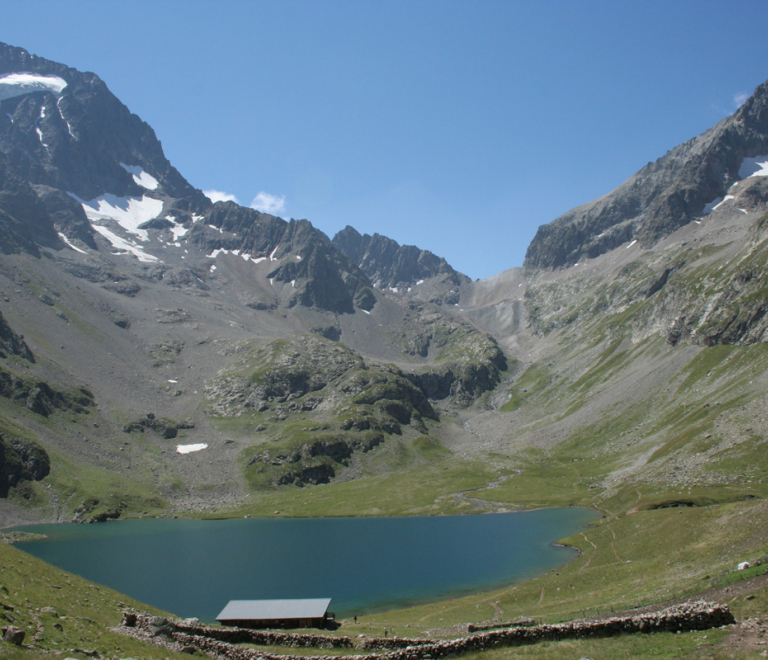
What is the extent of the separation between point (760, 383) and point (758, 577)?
402 feet

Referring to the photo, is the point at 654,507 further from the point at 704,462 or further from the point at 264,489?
the point at 264,489

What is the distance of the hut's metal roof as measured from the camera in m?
44.4

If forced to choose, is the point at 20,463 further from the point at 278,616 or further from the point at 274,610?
the point at 278,616

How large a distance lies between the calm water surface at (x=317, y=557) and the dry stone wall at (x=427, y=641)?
28.6m

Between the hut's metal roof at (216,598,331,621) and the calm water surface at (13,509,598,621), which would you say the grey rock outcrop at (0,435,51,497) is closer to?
the calm water surface at (13,509,598,621)

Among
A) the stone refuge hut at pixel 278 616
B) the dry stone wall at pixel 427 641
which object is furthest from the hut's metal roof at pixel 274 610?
A: the dry stone wall at pixel 427 641

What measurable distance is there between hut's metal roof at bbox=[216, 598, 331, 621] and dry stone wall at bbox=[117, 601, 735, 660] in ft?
29.3

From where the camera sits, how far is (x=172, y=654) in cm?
2748

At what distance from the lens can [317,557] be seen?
3688 inches

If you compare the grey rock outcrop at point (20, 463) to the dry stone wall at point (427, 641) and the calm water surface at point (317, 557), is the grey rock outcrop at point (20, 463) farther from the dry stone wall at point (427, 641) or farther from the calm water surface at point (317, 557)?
the dry stone wall at point (427, 641)

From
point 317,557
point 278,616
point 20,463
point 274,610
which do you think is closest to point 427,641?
point 278,616

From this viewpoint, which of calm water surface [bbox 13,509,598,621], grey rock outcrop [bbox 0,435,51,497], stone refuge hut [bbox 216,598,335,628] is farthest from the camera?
grey rock outcrop [bbox 0,435,51,497]

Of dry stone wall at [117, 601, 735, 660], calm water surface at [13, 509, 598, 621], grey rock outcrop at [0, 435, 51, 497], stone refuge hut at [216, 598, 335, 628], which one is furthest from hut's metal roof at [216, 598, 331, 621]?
grey rock outcrop at [0, 435, 51, 497]

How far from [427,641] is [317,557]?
6842 cm
